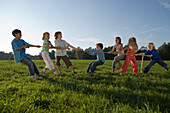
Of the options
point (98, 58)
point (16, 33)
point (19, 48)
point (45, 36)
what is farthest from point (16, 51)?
point (98, 58)

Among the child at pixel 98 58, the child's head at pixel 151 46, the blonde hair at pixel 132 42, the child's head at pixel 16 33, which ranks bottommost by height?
the child at pixel 98 58

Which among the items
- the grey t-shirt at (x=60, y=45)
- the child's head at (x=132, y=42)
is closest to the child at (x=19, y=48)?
the grey t-shirt at (x=60, y=45)

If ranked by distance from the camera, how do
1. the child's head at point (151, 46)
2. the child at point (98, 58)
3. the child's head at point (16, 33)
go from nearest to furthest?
the child's head at point (16, 33)
the child at point (98, 58)
the child's head at point (151, 46)

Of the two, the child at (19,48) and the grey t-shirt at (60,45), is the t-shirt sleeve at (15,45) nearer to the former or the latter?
the child at (19,48)

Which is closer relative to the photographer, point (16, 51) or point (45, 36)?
point (16, 51)

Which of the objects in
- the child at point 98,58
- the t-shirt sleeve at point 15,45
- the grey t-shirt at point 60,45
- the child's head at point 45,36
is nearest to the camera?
the t-shirt sleeve at point 15,45

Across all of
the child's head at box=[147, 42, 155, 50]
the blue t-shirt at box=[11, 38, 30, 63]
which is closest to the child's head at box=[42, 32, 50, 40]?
the blue t-shirt at box=[11, 38, 30, 63]

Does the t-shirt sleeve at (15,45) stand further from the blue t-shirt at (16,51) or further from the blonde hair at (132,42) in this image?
the blonde hair at (132,42)

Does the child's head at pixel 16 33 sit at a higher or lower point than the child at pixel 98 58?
higher

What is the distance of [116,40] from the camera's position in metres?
7.41

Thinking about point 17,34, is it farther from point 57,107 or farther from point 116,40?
point 116,40

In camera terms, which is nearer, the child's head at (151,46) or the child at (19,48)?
the child at (19,48)

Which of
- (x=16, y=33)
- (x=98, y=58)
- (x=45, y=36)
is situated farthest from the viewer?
(x=98, y=58)

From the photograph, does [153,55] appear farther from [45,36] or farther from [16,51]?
[16,51]
